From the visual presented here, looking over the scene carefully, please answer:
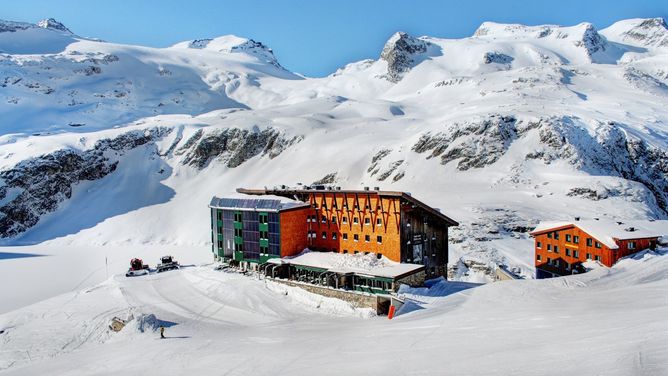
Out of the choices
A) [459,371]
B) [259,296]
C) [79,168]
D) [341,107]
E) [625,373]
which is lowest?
[259,296]

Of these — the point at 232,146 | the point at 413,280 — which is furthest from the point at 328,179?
the point at 413,280

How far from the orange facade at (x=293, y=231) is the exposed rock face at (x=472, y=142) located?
46.4 meters

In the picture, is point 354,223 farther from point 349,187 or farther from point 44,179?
point 44,179

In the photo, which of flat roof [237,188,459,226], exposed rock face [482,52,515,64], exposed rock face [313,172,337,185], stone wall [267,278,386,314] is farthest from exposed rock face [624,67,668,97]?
stone wall [267,278,386,314]

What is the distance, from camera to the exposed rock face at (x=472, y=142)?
86750mm

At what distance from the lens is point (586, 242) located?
47.1 meters

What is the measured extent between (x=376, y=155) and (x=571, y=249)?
52.4 m

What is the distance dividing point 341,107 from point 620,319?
423 feet

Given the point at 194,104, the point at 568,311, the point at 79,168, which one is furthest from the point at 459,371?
the point at 194,104

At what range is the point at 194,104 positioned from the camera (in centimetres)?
17912

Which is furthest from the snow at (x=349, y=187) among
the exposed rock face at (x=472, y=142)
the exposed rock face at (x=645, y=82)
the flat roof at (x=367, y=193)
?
the flat roof at (x=367, y=193)

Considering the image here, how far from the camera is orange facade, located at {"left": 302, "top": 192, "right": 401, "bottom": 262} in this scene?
4456 centimetres

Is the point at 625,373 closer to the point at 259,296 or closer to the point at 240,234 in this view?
the point at 259,296

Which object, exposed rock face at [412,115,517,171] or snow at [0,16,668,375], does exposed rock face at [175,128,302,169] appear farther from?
exposed rock face at [412,115,517,171]
